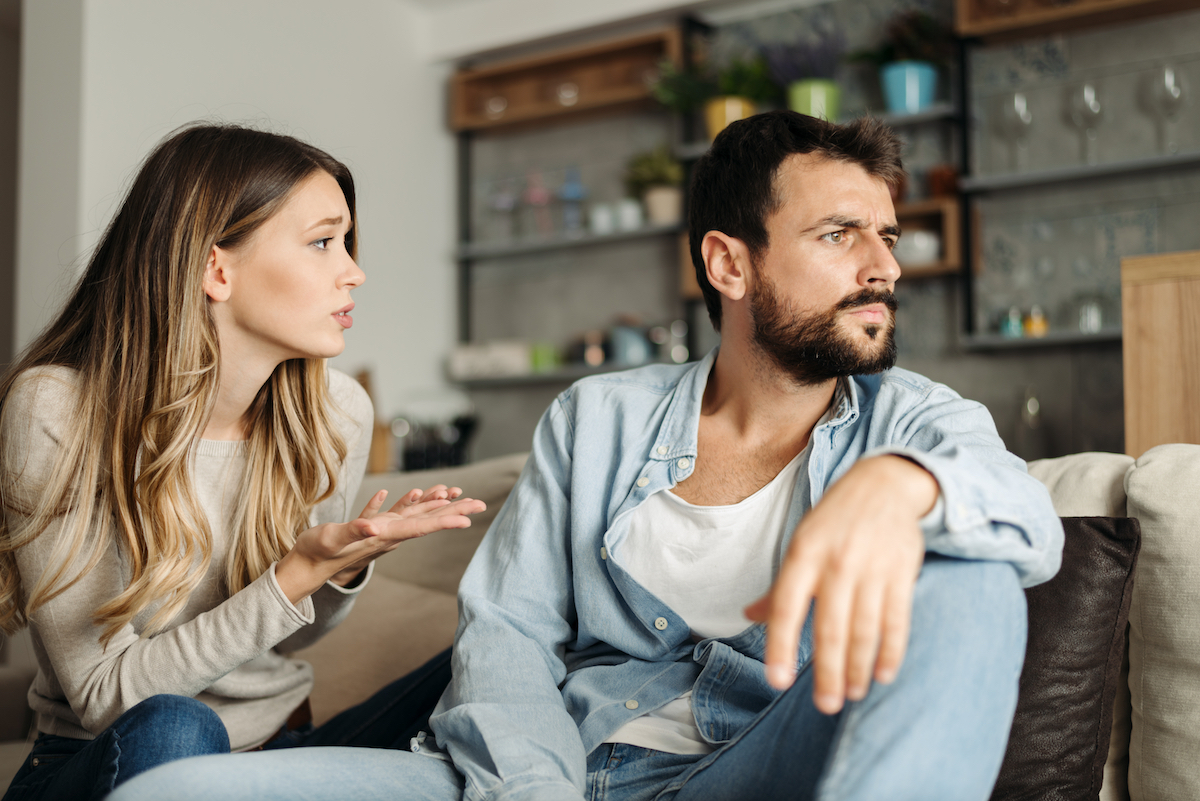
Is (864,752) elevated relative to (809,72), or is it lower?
lower

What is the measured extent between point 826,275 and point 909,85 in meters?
2.36

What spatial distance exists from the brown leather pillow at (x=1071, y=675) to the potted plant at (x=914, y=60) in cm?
249

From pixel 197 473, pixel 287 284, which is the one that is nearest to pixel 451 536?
pixel 197 473

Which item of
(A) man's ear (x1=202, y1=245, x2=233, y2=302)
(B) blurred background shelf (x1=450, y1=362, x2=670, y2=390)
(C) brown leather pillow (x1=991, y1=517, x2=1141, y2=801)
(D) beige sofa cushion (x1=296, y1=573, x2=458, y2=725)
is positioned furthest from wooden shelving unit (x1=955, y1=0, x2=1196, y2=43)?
(A) man's ear (x1=202, y1=245, x2=233, y2=302)

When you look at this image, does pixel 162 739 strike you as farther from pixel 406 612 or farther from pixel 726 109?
pixel 726 109

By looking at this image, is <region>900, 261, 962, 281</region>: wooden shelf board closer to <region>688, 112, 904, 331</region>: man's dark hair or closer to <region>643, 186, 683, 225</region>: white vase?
<region>643, 186, 683, 225</region>: white vase

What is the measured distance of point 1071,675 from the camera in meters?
1.18

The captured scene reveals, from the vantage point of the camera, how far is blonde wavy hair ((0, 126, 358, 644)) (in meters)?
1.26

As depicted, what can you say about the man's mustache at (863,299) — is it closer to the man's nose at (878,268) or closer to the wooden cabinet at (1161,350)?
the man's nose at (878,268)

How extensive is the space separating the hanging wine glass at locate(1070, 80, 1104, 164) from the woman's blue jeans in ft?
9.07

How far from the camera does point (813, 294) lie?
4.37 ft

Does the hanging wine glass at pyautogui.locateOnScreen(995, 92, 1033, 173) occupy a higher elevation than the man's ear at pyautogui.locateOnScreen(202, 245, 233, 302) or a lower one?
higher

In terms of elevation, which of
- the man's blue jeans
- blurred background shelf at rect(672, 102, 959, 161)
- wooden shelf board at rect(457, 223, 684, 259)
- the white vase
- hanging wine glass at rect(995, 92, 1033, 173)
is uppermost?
blurred background shelf at rect(672, 102, 959, 161)

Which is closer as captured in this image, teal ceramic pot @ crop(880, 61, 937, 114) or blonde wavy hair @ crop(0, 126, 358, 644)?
blonde wavy hair @ crop(0, 126, 358, 644)
